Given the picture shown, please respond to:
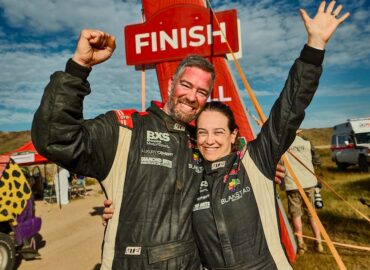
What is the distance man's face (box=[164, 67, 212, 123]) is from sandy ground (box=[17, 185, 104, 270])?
15.7 ft

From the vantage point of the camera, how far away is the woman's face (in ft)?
7.46

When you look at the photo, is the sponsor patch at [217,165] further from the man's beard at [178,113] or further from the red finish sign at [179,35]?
the red finish sign at [179,35]

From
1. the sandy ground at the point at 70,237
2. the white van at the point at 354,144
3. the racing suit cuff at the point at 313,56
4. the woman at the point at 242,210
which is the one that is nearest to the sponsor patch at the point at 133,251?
the woman at the point at 242,210

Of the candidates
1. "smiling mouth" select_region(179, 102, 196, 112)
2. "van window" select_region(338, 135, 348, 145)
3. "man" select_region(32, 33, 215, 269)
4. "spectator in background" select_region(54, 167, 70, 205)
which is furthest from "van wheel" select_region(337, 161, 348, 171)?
"man" select_region(32, 33, 215, 269)

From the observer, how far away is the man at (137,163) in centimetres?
164

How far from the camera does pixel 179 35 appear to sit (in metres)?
4.56

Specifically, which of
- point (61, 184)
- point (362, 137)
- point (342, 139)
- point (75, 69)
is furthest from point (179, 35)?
point (342, 139)

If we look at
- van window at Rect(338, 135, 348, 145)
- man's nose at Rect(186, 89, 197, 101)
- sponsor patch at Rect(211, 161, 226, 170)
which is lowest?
van window at Rect(338, 135, 348, 145)

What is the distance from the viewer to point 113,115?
6.60 ft

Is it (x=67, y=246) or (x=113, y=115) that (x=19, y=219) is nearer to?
(x=67, y=246)

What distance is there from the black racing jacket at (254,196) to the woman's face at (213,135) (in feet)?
0.37

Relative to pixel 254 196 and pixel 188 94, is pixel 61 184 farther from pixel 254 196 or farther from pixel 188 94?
pixel 254 196

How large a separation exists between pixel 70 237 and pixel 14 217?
109 inches

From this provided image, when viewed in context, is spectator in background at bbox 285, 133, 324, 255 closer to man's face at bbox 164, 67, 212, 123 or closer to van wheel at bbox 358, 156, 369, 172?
man's face at bbox 164, 67, 212, 123
